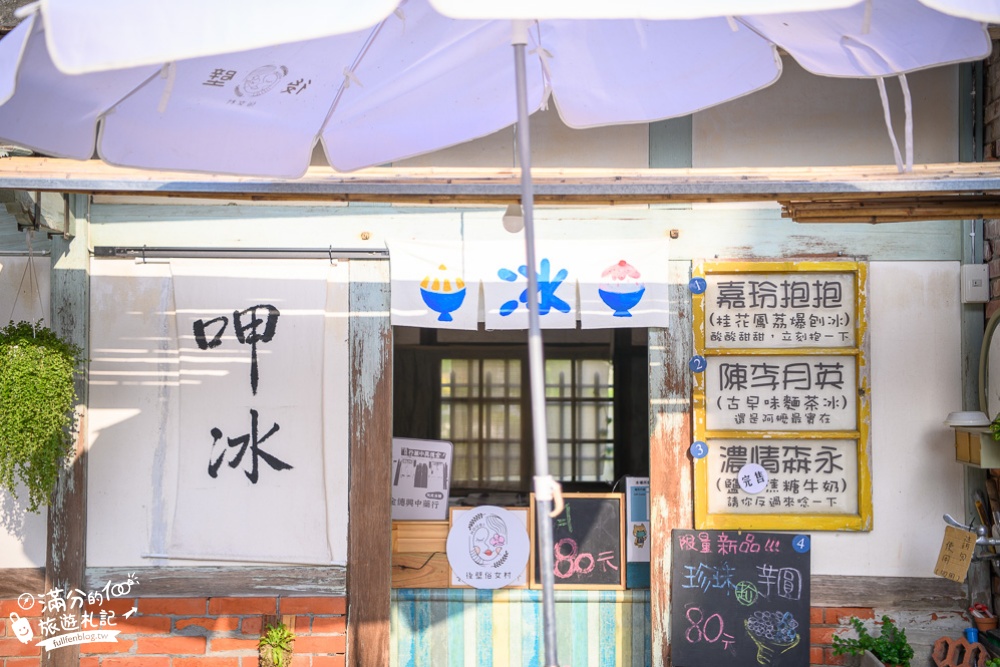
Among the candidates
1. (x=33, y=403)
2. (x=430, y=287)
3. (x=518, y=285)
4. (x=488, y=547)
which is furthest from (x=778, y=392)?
(x=33, y=403)

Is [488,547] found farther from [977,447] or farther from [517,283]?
[977,447]

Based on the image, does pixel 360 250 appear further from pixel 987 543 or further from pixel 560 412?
pixel 560 412

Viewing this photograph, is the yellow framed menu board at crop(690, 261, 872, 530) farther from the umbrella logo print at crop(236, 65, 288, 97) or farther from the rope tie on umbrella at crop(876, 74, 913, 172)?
the umbrella logo print at crop(236, 65, 288, 97)

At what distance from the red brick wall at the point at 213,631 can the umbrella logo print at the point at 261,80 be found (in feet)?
9.84

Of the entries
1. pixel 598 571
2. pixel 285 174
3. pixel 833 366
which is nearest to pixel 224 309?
pixel 285 174

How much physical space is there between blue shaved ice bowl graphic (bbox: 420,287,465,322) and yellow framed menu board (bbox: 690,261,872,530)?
4.42 feet

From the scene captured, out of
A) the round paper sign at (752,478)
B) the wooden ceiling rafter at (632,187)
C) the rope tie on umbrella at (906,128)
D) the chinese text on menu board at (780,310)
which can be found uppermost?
the rope tie on umbrella at (906,128)

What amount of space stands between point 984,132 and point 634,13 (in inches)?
149

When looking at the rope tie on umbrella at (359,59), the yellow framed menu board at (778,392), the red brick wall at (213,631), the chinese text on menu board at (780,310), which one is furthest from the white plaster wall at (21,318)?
the chinese text on menu board at (780,310)

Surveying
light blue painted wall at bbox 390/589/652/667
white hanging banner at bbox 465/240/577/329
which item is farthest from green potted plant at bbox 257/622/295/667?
white hanging banner at bbox 465/240/577/329

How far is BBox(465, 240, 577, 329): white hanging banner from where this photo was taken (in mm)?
5281

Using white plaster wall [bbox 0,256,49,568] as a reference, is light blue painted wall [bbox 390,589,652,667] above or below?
below

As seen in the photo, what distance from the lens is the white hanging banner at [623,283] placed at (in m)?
5.27

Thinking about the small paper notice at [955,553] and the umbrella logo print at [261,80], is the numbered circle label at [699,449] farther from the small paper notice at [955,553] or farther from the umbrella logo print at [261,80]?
the umbrella logo print at [261,80]
